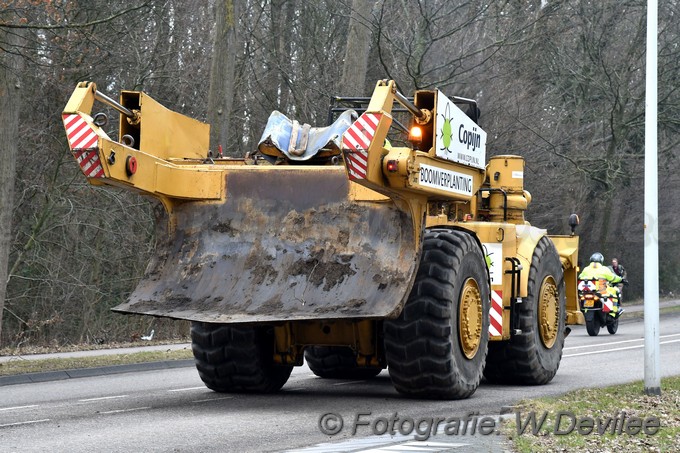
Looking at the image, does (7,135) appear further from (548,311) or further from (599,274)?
A: (599,274)

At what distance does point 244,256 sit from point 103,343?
11.2 meters

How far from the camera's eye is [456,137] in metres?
11.9

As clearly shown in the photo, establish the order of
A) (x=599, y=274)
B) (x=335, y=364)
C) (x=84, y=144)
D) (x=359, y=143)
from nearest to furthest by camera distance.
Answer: (x=359, y=143)
(x=84, y=144)
(x=335, y=364)
(x=599, y=274)

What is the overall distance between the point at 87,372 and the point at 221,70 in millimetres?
6495

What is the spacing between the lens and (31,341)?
22953 millimetres

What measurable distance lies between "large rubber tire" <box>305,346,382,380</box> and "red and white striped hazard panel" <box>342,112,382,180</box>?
14.8 feet

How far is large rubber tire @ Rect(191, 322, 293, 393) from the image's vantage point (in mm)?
12477

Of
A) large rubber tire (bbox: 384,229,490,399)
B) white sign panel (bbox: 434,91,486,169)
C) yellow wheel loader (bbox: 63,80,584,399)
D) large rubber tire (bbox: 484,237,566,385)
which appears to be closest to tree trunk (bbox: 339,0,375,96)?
large rubber tire (bbox: 484,237,566,385)

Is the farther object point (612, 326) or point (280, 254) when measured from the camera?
point (612, 326)

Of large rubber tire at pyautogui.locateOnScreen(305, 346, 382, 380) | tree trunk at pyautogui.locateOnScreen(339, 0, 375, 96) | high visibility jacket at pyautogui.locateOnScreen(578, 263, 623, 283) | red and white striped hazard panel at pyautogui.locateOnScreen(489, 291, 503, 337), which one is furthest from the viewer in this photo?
high visibility jacket at pyautogui.locateOnScreen(578, 263, 623, 283)

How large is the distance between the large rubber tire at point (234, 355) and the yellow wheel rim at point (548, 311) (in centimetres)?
341

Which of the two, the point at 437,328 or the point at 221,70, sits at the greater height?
the point at 221,70

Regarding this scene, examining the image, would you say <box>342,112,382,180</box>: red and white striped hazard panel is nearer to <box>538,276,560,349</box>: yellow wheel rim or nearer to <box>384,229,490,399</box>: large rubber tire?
<box>384,229,490,399</box>: large rubber tire

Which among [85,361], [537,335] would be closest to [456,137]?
[537,335]
